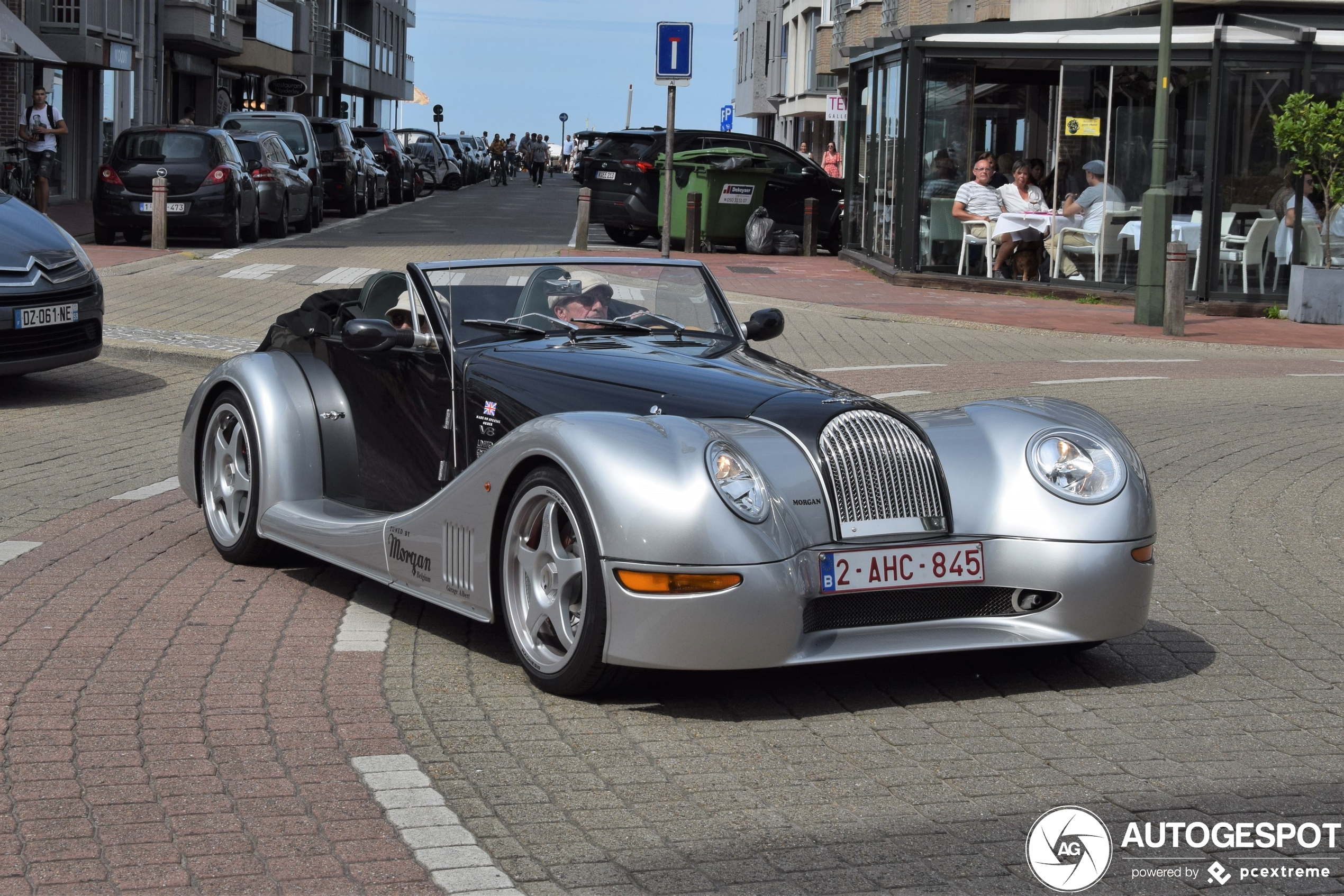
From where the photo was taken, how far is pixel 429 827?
3842 mm

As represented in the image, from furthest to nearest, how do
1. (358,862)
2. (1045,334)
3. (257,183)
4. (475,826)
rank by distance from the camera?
(257,183), (1045,334), (475,826), (358,862)

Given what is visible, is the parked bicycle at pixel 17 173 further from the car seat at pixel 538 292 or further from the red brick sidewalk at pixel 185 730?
the car seat at pixel 538 292

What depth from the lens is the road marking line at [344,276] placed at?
1916 centimetres

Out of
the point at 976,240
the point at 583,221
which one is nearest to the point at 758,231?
the point at 583,221

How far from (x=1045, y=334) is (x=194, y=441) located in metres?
11.6

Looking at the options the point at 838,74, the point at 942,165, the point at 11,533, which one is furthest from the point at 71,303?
the point at 838,74

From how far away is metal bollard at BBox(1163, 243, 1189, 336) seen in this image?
17219 mm

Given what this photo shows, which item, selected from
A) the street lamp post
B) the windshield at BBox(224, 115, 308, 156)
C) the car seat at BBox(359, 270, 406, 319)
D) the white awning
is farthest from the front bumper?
the white awning

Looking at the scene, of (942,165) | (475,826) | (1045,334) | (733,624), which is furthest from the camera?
(942,165)

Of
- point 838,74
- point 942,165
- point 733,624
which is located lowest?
point 733,624

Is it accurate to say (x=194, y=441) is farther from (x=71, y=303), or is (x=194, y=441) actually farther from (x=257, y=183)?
(x=257, y=183)

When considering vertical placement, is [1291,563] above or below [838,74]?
below

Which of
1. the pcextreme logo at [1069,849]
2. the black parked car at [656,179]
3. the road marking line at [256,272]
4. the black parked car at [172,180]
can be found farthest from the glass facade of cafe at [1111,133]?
the pcextreme logo at [1069,849]

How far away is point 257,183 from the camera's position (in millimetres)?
25891
